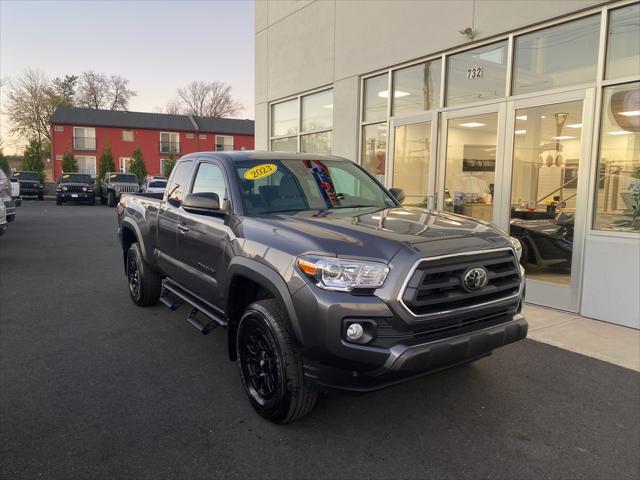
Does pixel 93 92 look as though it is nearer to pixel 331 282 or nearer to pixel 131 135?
pixel 131 135

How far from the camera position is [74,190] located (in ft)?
85.5

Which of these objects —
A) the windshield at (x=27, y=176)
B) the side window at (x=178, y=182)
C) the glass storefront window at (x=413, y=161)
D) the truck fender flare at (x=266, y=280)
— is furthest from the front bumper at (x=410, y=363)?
the windshield at (x=27, y=176)

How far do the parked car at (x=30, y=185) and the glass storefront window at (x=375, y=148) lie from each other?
2592cm

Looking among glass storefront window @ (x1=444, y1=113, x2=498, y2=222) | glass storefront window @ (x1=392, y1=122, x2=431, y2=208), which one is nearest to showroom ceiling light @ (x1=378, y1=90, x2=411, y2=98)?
glass storefront window @ (x1=392, y1=122, x2=431, y2=208)

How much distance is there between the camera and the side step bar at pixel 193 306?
4031 mm

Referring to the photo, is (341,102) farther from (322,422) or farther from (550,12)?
(322,422)

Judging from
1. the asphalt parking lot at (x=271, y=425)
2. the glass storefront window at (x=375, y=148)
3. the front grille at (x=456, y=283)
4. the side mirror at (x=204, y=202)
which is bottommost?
the asphalt parking lot at (x=271, y=425)

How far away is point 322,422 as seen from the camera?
335cm

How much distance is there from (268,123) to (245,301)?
977cm

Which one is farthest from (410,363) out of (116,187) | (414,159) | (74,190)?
(74,190)

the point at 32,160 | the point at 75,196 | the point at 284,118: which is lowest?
the point at 75,196

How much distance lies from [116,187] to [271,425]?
82.8ft

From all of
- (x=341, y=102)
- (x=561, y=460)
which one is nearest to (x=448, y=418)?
(x=561, y=460)

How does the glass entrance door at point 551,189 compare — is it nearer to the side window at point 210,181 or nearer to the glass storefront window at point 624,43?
the glass storefront window at point 624,43
